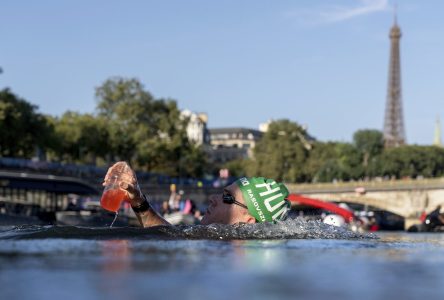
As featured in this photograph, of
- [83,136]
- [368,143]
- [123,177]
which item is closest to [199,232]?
[123,177]

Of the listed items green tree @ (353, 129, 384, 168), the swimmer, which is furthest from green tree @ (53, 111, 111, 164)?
the swimmer

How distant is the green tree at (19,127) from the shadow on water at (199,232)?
7353 cm

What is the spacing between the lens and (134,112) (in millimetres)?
105875

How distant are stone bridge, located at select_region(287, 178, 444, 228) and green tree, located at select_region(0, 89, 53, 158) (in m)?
29.7

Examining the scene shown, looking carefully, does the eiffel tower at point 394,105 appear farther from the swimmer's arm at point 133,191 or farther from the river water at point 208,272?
the river water at point 208,272

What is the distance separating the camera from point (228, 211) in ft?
17.6

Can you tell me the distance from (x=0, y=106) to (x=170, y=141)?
1271 inches

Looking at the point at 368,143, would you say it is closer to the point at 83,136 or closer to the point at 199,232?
the point at 83,136

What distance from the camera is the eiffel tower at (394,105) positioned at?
518 feet

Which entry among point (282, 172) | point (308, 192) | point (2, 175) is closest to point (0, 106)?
point (2, 175)

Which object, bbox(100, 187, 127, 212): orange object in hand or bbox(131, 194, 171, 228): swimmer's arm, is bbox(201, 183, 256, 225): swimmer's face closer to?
bbox(131, 194, 171, 228): swimmer's arm

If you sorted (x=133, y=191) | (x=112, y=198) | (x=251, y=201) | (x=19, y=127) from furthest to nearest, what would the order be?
(x=19, y=127), (x=251, y=201), (x=133, y=191), (x=112, y=198)

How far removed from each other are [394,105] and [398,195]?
70399mm

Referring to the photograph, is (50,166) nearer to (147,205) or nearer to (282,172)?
(282,172)
